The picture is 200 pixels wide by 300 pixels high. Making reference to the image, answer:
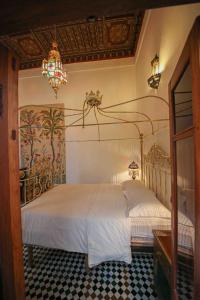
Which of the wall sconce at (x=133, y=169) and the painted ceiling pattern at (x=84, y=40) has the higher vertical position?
the painted ceiling pattern at (x=84, y=40)

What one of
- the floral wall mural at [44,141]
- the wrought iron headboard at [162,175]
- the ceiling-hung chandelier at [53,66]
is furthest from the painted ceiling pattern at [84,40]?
the wrought iron headboard at [162,175]

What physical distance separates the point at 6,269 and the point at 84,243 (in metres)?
1.15

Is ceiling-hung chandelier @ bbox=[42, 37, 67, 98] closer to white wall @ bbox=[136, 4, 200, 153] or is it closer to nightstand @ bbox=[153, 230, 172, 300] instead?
white wall @ bbox=[136, 4, 200, 153]

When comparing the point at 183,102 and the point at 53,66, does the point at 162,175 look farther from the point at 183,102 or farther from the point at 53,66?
the point at 53,66

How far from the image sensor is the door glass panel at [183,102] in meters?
0.84

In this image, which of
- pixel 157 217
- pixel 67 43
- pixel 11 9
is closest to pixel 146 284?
pixel 157 217

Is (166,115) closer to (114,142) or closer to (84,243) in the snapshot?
(84,243)

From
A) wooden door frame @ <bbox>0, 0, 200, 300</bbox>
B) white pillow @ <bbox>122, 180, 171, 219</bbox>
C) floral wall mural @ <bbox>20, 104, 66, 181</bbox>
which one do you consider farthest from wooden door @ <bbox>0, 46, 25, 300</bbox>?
floral wall mural @ <bbox>20, 104, 66, 181</bbox>

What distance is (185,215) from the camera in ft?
3.09

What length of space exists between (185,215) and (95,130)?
12.0 ft

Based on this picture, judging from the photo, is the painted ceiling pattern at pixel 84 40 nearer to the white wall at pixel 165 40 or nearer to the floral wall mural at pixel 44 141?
Answer: the white wall at pixel 165 40

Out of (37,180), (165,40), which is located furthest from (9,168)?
(37,180)

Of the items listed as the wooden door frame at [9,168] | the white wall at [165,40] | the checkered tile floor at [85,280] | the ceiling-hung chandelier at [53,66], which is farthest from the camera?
the ceiling-hung chandelier at [53,66]

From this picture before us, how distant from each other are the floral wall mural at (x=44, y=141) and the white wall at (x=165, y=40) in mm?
2620
